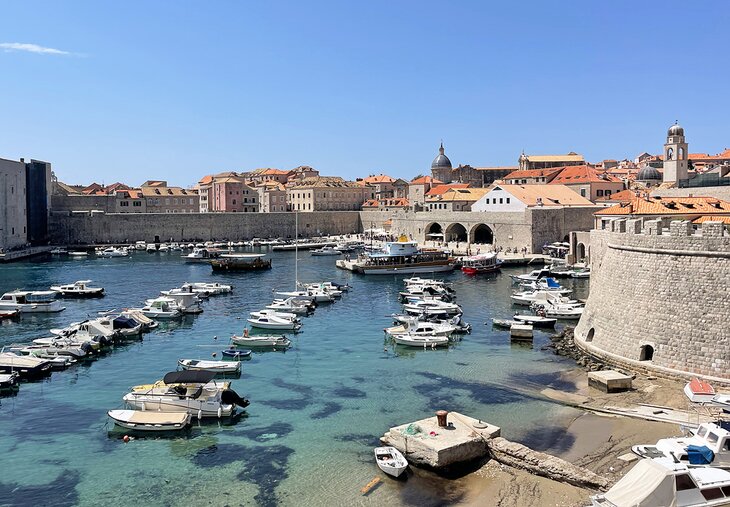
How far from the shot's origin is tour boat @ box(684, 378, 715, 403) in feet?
56.5

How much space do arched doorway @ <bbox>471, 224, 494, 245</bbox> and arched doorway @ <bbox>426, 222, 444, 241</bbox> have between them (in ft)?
14.9

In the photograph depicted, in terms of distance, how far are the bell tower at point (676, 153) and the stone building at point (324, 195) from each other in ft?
159

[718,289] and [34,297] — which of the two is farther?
[34,297]

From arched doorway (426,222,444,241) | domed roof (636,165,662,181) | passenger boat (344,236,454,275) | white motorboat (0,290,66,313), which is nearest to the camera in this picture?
white motorboat (0,290,66,313)

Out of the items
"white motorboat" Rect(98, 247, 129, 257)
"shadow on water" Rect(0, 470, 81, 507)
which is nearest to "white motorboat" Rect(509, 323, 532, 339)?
"shadow on water" Rect(0, 470, 81, 507)

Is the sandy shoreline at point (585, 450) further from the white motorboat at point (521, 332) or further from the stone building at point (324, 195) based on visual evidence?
the stone building at point (324, 195)

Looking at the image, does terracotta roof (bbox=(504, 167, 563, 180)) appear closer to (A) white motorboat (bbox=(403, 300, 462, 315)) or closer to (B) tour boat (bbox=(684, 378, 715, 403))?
(A) white motorboat (bbox=(403, 300, 462, 315))

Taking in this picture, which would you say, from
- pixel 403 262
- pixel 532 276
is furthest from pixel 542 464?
pixel 403 262

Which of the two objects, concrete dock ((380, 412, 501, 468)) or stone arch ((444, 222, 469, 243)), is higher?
stone arch ((444, 222, 469, 243))

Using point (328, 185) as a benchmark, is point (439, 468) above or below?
below

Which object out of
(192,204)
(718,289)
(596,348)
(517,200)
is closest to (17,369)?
(596,348)

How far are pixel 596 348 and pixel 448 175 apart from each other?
277 ft

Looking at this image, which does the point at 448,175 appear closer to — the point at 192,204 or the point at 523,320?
the point at 192,204

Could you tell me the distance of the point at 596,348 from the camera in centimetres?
2309
